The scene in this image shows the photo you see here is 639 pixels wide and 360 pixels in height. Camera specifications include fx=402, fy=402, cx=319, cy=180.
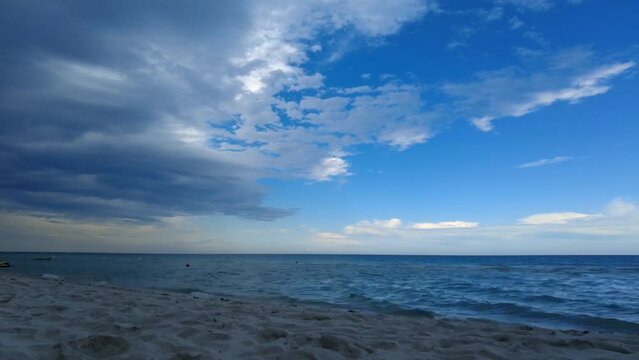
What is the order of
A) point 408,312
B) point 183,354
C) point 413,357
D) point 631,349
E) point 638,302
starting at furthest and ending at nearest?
point 638,302, point 408,312, point 631,349, point 413,357, point 183,354

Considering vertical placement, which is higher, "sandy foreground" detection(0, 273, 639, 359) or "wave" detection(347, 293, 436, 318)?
"sandy foreground" detection(0, 273, 639, 359)

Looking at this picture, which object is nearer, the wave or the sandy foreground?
the sandy foreground

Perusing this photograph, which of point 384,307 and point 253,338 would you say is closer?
point 253,338

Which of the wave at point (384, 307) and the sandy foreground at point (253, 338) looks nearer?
the sandy foreground at point (253, 338)

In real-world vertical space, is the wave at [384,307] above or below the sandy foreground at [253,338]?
below

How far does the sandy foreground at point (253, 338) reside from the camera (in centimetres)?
553

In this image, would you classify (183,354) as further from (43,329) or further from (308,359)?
(43,329)

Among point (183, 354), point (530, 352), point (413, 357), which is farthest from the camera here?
point (530, 352)

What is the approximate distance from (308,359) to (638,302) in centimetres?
1732

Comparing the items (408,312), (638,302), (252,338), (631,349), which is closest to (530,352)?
(631,349)

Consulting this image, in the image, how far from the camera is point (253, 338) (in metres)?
6.62

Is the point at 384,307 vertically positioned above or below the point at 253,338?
below

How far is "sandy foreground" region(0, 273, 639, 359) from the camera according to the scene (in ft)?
18.1

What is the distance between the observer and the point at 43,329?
21.6 ft
